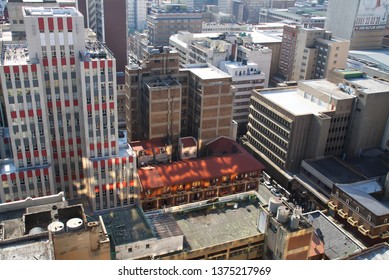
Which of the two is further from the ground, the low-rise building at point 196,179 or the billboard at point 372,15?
the billboard at point 372,15

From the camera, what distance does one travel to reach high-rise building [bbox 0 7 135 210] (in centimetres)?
7075

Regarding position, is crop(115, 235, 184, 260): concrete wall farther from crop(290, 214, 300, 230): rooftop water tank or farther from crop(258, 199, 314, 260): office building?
crop(290, 214, 300, 230): rooftop water tank

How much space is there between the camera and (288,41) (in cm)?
17475

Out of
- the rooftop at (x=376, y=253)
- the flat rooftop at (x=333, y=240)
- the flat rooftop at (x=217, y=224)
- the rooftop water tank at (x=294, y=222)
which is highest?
the rooftop water tank at (x=294, y=222)

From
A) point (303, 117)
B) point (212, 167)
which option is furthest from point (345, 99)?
point (212, 167)

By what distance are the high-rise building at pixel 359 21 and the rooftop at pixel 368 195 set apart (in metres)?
106

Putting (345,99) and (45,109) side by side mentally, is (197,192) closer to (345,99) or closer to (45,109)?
(45,109)

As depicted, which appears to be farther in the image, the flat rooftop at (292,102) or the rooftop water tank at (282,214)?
the flat rooftop at (292,102)

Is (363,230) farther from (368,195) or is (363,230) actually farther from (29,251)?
(29,251)

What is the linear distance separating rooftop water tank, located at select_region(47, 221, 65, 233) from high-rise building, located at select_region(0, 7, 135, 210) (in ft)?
98.4

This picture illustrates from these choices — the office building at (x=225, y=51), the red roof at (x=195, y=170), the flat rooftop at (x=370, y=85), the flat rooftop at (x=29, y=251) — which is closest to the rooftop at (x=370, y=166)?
the flat rooftop at (x=370, y=85)

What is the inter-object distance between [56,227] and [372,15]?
175 m

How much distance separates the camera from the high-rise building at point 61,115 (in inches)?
2785

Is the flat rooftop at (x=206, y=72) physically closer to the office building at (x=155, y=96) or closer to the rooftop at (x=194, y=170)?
the office building at (x=155, y=96)
